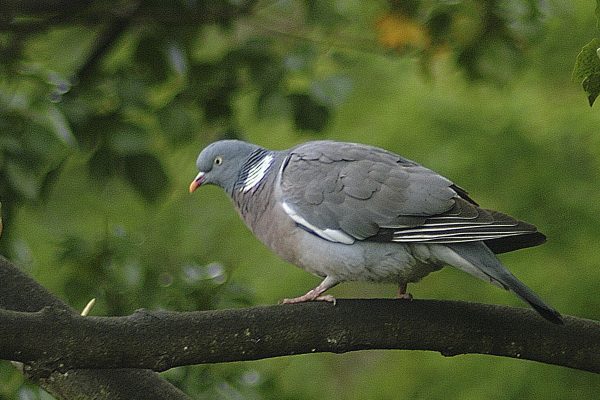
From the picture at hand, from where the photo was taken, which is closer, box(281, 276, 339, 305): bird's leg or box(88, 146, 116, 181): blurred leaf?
box(281, 276, 339, 305): bird's leg

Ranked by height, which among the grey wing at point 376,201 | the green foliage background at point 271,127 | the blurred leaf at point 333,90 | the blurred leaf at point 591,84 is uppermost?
the blurred leaf at point 591,84

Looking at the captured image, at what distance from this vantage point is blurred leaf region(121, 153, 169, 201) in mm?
3123

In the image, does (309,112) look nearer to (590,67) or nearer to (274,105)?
(274,105)

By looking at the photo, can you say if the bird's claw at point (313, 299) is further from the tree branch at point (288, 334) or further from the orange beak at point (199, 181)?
the orange beak at point (199, 181)

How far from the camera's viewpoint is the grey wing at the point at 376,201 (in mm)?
2311

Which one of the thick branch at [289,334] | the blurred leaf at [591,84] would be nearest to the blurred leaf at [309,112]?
the thick branch at [289,334]

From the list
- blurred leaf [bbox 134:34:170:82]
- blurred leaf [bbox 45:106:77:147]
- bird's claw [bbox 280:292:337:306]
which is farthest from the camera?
blurred leaf [bbox 134:34:170:82]

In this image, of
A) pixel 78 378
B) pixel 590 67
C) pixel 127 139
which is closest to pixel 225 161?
pixel 127 139

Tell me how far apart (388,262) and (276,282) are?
1855 millimetres

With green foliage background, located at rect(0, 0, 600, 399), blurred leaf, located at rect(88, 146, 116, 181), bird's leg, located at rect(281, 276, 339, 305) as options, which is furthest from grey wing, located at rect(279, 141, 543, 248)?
blurred leaf, located at rect(88, 146, 116, 181)

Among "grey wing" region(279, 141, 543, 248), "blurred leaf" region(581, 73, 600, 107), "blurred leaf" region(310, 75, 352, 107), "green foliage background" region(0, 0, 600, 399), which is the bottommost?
"green foliage background" region(0, 0, 600, 399)

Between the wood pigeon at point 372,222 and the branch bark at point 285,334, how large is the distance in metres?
0.13

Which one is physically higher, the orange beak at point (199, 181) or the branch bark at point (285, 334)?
the branch bark at point (285, 334)

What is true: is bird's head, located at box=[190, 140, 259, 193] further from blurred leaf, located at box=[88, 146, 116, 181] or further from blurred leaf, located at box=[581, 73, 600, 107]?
blurred leaf, located at box=[581, 73, 600, 107]
